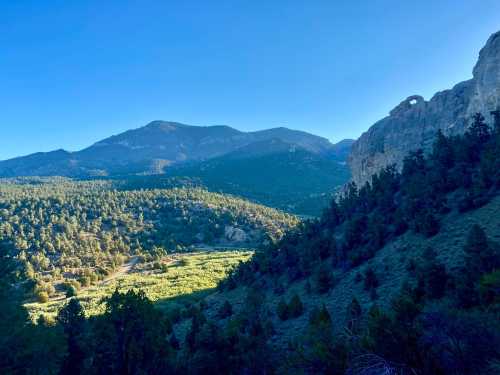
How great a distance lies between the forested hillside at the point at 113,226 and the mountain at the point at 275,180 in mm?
21375

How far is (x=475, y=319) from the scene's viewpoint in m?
9.30

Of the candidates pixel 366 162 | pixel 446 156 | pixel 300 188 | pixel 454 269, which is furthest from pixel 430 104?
pixel 300 188

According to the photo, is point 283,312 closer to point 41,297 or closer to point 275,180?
point 41,297

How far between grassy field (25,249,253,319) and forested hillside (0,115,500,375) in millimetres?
12961

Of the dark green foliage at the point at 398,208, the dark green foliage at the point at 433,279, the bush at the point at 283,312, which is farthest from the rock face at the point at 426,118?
the bush at the point at 283,312

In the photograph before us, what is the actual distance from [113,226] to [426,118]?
84070mm

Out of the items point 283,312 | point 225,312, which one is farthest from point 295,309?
point 225,312

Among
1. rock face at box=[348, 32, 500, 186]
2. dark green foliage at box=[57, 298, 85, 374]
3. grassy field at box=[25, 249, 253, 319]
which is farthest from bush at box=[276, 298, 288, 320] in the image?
rock face at box=[348, 32, 500, 186]

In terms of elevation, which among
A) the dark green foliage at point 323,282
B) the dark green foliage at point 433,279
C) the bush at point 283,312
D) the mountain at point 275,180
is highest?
the mountain at point 275,180

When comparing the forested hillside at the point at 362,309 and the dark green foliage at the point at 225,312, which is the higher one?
the forested hillside at the point at 362,309

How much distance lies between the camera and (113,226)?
326ft

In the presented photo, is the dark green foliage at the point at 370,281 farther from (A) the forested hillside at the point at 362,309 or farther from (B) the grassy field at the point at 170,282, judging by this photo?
(B) the grassy field at the point at 170,282

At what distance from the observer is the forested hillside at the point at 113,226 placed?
75.7m

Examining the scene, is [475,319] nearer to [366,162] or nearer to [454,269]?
[454,269]
